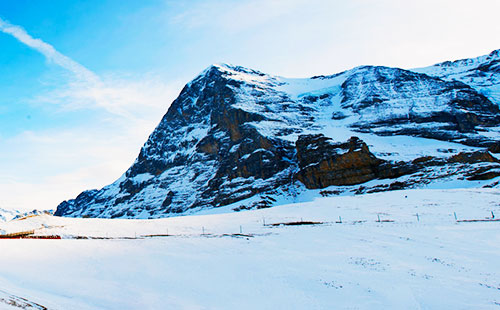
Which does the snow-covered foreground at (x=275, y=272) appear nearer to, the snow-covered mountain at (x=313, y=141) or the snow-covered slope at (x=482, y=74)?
the snow-covered mountain at (x=313, y=141)

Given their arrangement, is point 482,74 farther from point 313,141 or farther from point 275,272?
point 275,272

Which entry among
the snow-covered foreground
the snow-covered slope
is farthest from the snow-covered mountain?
the snow-covered foreground

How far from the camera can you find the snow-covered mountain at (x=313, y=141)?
94688 millimetres

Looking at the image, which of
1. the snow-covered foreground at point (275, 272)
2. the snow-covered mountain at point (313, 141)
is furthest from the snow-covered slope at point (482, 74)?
the snow-covered foreground at point (275, 272)

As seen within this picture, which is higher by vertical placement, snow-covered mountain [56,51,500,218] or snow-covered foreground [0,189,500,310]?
snow-covered mountain [56,51,500,218]

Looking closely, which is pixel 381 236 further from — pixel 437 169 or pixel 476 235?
pixel 437 169

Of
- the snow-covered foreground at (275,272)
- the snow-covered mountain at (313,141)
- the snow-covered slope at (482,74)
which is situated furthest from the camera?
the snow-covered slope at (482,74)

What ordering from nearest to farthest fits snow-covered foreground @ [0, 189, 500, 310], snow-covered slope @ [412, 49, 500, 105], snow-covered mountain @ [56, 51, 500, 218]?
snow-covered foreground @ [0, 189, 500, 310] < snow-covered mountain @ [56, 51, 500, 218] < snow-covered slope @ [412, 49, 500, 105]

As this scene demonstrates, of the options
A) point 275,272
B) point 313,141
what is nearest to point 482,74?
point 313,141

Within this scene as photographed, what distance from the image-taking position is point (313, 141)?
4395 inches

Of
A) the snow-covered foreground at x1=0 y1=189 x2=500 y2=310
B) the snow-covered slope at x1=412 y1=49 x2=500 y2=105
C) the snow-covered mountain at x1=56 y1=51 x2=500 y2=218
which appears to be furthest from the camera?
the snow-covered slope at x1=412 y1=49 x2=500 y2=105

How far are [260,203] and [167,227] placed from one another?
212 ft

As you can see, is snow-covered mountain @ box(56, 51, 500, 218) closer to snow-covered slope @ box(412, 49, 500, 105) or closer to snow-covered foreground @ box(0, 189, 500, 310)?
snow-covered slope @ box(412, 49, 500, 105)

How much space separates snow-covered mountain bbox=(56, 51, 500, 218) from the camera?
94.7 metres
